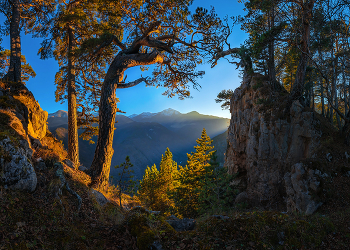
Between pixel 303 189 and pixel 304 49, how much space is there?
743 cm

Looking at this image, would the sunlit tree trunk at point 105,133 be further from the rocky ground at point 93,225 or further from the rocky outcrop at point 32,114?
the rocky outcrop at point 32,114

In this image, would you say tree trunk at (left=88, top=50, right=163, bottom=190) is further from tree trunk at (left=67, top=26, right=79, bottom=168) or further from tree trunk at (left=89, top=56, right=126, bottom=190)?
tree trunk at (left=67, top=26, right=79, bottom=168)

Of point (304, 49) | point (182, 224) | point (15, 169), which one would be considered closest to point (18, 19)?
point (15, 169)

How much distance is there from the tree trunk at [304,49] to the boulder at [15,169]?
1049 cm

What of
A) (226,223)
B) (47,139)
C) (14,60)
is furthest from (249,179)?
(14,60)

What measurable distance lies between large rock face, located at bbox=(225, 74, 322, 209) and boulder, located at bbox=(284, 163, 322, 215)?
2.52m

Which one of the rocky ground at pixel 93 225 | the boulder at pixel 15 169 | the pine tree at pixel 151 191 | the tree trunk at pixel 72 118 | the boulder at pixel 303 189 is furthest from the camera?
the pine tree at pixel 151 191

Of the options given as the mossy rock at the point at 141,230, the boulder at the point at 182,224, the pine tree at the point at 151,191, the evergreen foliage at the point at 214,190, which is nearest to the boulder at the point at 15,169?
the mossy rock at the point at 141,230

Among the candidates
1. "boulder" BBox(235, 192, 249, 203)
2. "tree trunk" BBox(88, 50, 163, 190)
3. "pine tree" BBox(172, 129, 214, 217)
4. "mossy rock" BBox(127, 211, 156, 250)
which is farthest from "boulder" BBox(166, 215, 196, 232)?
"boulder" BBox(235, 192, 249, 203)

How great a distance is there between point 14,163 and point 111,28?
7.70 m

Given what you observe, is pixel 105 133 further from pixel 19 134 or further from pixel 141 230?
pixel 141 230

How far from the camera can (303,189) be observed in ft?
29.2

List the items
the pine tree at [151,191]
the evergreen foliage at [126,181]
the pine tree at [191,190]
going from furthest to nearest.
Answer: the pine tree at [191,190] → the pine tree at [151,191] → the evergreen foliage at [126,181]

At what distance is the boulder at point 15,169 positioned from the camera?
3.36 m
